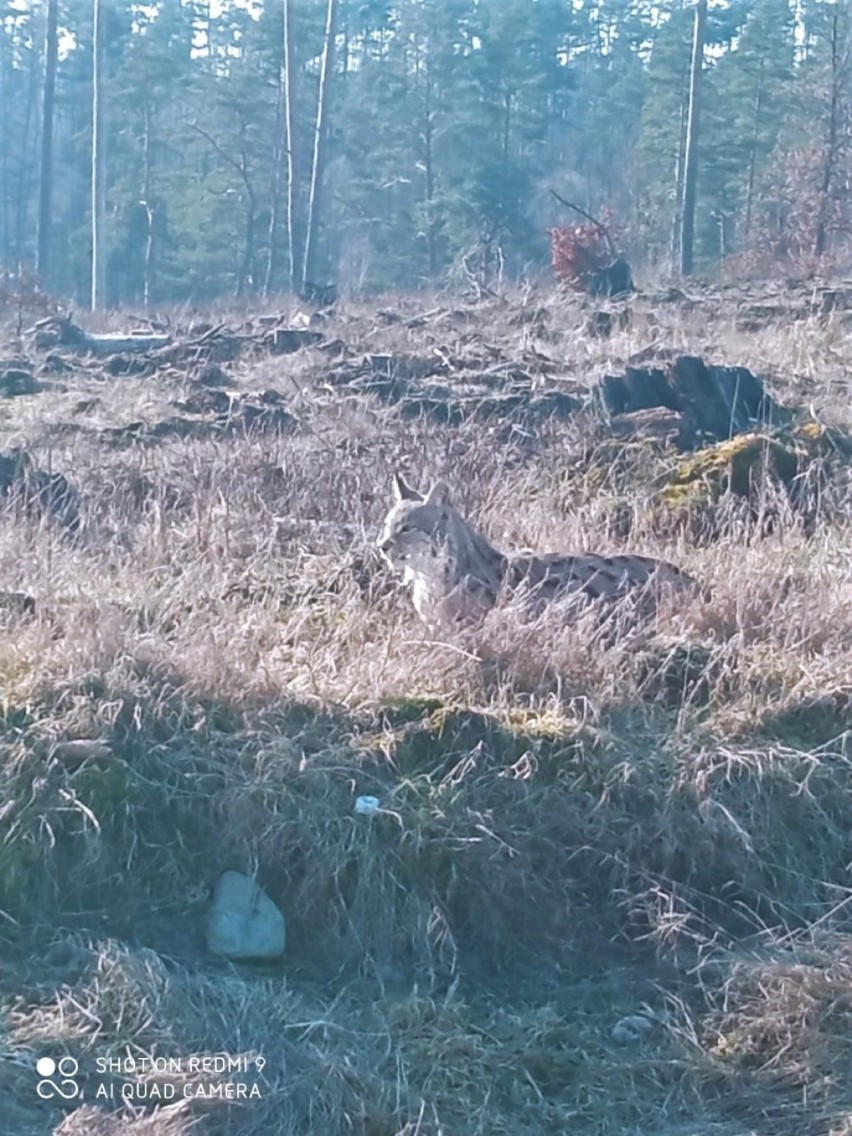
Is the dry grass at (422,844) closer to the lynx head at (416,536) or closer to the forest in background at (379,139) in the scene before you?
the lynx head at (416,536)

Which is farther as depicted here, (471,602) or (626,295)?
(626,295)

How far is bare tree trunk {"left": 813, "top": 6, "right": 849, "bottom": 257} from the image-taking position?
31.8m

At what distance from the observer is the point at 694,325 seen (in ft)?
60.6

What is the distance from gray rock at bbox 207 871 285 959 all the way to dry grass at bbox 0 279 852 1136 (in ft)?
0.21

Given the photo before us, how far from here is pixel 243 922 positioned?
15.7 feet

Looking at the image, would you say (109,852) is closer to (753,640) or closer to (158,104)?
(753,640)

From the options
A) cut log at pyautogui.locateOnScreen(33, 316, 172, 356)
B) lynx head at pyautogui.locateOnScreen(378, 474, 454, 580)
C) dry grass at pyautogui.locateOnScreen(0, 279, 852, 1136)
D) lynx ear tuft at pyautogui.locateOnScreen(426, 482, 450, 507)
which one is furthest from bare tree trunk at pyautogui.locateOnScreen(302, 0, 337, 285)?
dry grass at pyautogui.locateOnScreen(0, 279, 852, 1136)

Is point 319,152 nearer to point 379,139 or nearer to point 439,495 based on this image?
point 379,139

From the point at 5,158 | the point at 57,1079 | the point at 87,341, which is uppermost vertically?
the point at 5,158

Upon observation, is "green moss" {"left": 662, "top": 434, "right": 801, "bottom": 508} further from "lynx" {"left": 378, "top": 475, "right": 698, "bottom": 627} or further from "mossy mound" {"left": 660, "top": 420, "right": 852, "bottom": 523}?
"lynx" {"left": 378, "top": 475, "right": 698, "bottom": 627}

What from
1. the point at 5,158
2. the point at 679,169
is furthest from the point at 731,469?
the point at 5,158

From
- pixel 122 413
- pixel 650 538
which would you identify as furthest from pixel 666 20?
pixel 650 538

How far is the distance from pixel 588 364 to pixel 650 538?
7584 millimetres

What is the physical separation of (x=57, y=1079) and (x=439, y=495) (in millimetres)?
4073
